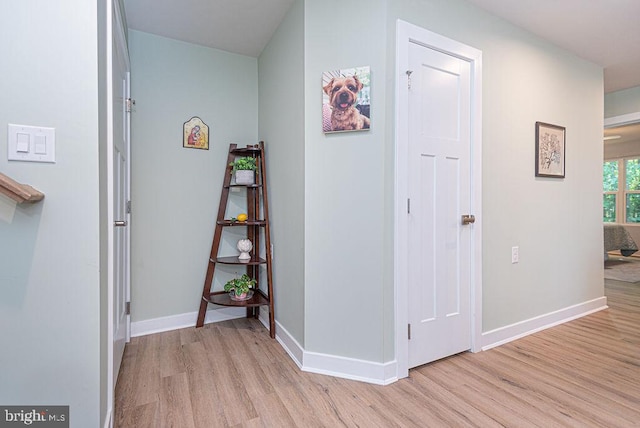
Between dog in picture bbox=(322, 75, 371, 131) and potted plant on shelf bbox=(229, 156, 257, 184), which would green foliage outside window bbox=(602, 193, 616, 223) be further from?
potted plant on shelf bbox=(229, 156, 257, 184)

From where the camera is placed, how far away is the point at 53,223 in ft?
3.39

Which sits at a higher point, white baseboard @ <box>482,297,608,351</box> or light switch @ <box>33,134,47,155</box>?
light switch @ <box>33,134,47,155</box>

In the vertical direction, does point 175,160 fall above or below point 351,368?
above

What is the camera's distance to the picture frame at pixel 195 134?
2559 mm

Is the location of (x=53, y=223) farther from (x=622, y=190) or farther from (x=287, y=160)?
(x=622, y=190)

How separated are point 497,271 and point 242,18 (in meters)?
2.64

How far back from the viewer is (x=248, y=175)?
8.38 ft

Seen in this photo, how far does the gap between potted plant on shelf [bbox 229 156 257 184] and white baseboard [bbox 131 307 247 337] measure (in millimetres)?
1155

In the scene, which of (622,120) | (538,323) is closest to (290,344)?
(538,323)

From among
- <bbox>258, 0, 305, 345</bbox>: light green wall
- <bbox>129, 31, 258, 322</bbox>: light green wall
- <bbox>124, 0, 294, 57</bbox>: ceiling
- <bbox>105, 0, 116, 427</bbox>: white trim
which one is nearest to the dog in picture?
<bbox>258, 0, 305, 345</bbox>: light green wall

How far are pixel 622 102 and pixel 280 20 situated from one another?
3965 millimetres

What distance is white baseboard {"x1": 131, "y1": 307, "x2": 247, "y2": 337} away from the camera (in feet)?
7.84

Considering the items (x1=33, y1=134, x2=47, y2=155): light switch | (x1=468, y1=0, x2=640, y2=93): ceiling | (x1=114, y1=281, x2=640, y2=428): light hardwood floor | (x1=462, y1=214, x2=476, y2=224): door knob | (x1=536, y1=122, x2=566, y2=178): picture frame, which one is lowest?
(x1=114, y1=281, x2=640, y2=428): light hardwood floor

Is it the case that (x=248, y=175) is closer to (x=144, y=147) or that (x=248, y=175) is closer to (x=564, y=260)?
(x=144, y=147)
